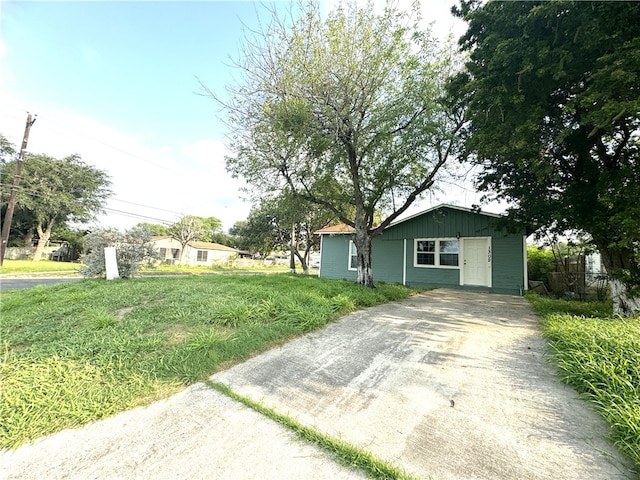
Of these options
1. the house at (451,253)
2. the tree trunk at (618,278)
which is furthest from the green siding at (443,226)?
the tree trunk at (618,278)

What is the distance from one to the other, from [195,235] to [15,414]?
1095 inches

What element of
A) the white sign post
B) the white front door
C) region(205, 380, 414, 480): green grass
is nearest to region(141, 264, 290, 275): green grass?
the white sign post

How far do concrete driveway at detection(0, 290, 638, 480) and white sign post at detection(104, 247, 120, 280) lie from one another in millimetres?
7004

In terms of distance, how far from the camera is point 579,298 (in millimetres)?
7664

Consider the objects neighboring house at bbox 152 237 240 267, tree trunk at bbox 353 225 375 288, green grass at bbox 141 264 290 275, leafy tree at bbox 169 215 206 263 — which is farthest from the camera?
neighboring house at bbox 152 237 240 267

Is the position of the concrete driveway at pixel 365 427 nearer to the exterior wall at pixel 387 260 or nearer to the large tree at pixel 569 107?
the large tree at pixel 569 107

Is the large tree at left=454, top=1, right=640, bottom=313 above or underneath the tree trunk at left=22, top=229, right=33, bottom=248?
above

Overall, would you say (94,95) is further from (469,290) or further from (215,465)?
(469,290)

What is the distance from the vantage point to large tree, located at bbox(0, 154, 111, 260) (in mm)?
22844

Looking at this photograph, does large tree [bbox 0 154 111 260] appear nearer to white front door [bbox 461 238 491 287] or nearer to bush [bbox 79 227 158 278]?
bush [bbox 79 227 158 278]

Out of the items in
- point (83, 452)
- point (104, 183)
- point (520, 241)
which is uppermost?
point (104, 183)

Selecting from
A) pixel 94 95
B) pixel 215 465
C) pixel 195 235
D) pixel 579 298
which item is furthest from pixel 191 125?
pixel 195 235

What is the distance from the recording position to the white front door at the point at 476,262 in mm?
9531

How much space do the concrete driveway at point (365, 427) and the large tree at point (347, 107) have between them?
17.6 ft
